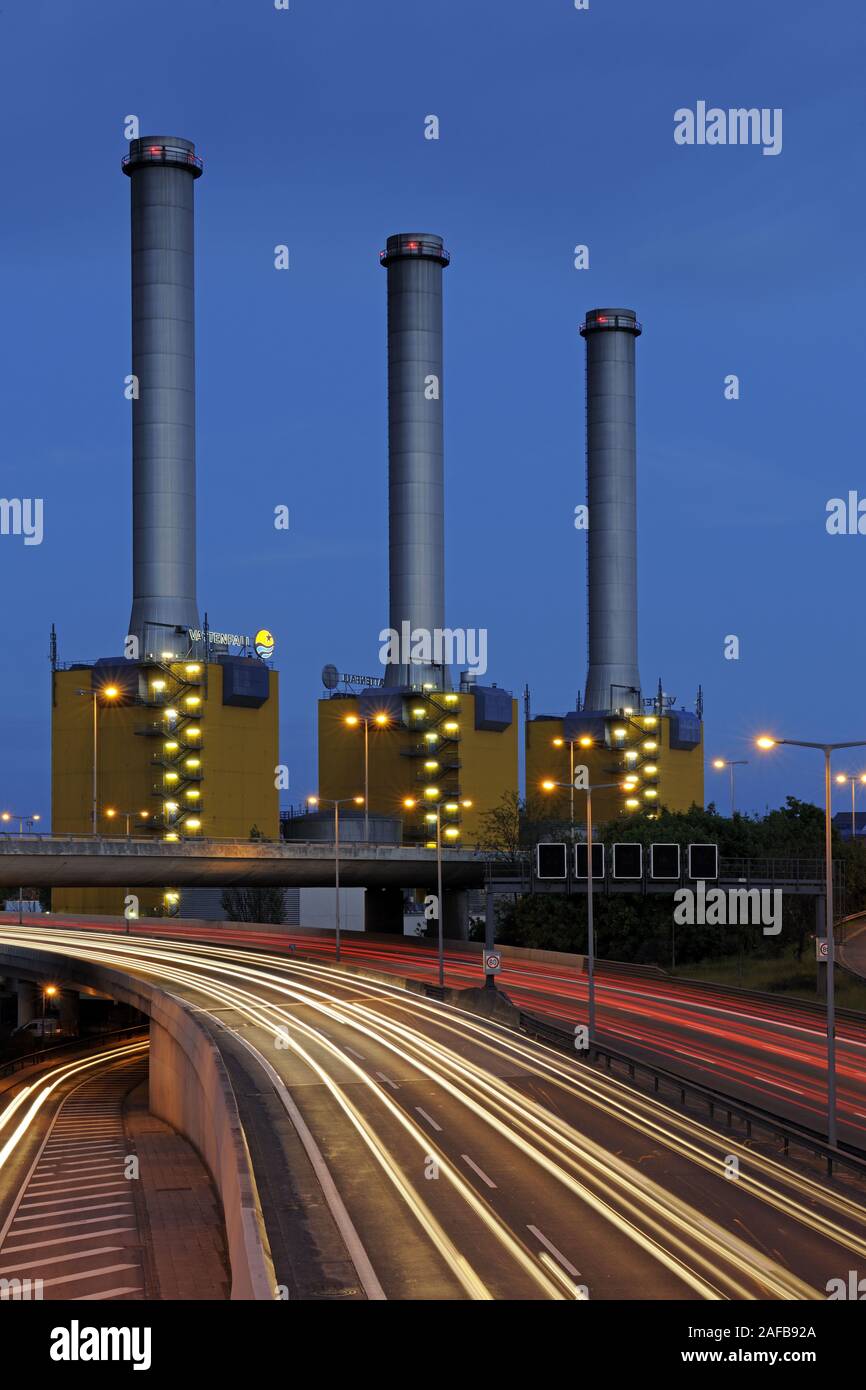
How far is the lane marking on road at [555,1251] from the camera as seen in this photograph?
26719mm

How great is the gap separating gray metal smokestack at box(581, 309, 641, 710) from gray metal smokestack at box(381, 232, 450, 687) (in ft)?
60.5

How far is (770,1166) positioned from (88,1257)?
15954mm

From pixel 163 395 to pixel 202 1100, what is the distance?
91.9 m

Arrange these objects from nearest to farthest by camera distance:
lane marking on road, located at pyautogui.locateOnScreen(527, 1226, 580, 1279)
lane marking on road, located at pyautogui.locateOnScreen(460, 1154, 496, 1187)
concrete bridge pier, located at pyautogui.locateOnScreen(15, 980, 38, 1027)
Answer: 1. lane marking on road, located at pyautogui.locateOnScreen(527, 1226, 580, 1279)
2. lane marking on road, located at pyautogui.locateOnScreen(460, 1154, 496, 1187)
3. concrete bridge pier, located at pyautogui.locateOnScreen(15, 980, 38, 1027)

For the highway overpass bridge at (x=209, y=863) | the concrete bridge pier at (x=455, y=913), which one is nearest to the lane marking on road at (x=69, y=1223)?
the highway overpass bridge at (x=209, y=863)

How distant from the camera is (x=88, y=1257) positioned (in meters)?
37.4

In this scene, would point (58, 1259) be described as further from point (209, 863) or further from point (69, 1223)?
point (209, 863)

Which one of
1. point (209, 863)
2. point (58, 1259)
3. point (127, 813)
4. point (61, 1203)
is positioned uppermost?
point (127, 813)

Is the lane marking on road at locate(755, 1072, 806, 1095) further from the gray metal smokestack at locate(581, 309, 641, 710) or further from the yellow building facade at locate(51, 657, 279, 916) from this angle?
the gray metal smokestack at locate(581, 309, 641, 710)

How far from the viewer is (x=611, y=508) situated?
16075 cm

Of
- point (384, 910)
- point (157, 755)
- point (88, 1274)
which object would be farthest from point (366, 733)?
point (88, 1274)

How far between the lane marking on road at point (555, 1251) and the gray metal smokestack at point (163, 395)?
110 metres

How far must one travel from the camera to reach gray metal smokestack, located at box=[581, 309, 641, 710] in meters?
161

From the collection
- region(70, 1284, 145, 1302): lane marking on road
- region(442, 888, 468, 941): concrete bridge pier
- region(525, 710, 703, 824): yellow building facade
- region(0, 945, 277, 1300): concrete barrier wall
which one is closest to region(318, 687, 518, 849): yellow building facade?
region(525, 710, 703, 824): yellow building facade
